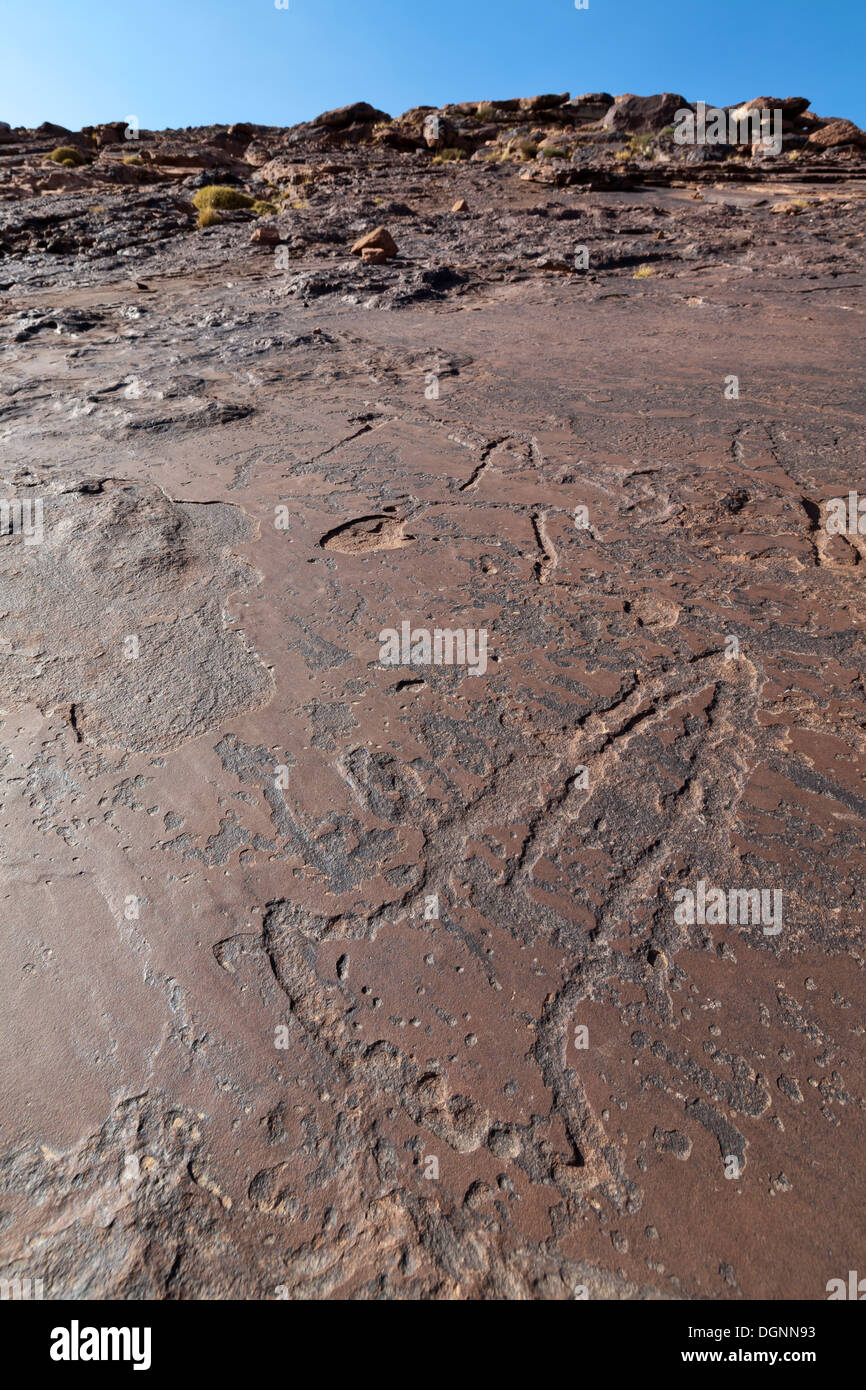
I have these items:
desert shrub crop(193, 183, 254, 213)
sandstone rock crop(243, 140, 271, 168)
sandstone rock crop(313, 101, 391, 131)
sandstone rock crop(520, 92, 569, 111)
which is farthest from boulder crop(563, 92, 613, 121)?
desert shrub crop(193, 183, 254, 213)

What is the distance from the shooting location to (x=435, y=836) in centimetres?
187

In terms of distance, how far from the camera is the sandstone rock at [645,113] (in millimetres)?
15586

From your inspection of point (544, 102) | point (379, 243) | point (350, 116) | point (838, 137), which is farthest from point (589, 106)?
point (379, 243)

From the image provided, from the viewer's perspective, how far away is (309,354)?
521cm

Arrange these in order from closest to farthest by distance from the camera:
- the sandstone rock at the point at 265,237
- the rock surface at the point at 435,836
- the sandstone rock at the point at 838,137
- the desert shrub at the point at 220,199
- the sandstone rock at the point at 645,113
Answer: the rock surface at the point at 435,836, the sandstone rock at the point at 265,237, the desert shrub at the point at 220,199, the sandstone rock at the point at 838,137, the sandstone rock at the point at 645,113

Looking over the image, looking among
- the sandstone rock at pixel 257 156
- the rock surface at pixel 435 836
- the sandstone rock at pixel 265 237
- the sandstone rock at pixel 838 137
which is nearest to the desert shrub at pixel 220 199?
the sandstone rock at pixel 265 237

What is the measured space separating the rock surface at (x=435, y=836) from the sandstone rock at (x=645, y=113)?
15075mm

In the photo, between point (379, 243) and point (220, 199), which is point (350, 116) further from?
point (379, 243)

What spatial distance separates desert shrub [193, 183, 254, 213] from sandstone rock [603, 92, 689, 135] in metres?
9.06

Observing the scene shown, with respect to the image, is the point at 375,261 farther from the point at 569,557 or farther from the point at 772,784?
the point at 772,784

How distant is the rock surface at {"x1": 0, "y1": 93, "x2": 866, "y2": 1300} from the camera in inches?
50.1

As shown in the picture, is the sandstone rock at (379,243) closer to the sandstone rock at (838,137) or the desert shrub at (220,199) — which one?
the desert shrub at (220,199)

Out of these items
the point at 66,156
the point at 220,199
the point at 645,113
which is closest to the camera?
the point at 220,199

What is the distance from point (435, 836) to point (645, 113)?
1953 centimetres
